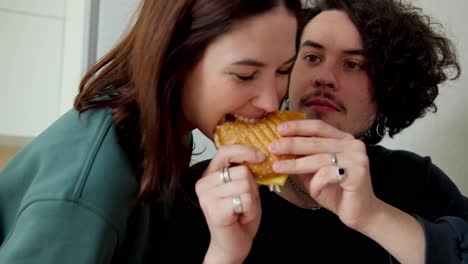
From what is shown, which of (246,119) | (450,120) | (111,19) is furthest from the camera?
(111,19)

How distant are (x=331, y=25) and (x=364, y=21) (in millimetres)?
96

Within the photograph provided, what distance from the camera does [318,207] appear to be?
1.14m

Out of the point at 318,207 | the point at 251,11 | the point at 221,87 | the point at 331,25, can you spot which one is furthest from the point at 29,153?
the point at 331,25

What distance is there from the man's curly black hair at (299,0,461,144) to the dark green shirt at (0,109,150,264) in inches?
27.8

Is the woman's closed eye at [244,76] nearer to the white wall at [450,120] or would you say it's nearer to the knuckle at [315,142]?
the knuckle at [315,142]

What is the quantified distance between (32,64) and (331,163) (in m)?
1.40

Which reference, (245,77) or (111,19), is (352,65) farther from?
(111,19)

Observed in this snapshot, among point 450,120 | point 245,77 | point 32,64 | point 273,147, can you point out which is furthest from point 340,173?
point 32,64

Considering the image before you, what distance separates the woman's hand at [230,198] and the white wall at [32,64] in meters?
1.11

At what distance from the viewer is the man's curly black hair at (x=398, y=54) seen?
1.22 m

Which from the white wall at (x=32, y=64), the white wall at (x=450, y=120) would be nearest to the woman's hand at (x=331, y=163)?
the white wall at (x=450, y=120)

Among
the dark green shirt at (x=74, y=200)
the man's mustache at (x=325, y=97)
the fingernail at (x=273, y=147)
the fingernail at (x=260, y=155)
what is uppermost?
the man's mustache at (x=325, y=97)

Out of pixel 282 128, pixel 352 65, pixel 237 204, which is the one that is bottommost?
pixel 237 204

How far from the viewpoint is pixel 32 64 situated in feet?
5.64
